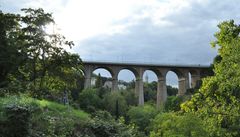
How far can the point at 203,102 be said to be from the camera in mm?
13195

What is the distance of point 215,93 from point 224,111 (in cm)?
61

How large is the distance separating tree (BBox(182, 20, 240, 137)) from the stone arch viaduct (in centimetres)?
5106

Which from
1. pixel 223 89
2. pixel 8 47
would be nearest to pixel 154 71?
pixel 8 47

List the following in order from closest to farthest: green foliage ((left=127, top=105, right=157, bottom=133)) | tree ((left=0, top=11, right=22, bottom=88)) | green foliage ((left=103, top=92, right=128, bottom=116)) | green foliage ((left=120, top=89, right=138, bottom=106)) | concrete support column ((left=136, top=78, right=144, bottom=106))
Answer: tree ((left=0, top=11, right=22, bottom=88)), green foliage ((left=127, top=105, right=157, bottom=133)), green foliage ((left=103, top=92, right=128, bottom=116)), concrete support column ((left=136, top=78, right=144, bottom=106)), green foliage ((left=120, top=89, right=138, bottom=106))

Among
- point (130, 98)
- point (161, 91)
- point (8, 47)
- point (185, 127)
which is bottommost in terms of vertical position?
point (185, 127)

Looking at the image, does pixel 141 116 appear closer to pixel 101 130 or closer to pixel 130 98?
pixel 130 98

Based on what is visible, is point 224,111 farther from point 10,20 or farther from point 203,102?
point 10,20

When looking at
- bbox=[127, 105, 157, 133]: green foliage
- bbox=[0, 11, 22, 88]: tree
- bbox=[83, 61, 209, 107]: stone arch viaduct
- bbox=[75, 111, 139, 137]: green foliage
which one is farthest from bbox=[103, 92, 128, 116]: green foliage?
bbox=[75, 111, 139, 137]: green foliage

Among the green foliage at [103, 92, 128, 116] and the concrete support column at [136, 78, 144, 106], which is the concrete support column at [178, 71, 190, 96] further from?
the green foliage at [103, 92, 128, 116]

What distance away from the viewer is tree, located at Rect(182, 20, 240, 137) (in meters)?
12.4

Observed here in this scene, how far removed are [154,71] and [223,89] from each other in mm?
59174

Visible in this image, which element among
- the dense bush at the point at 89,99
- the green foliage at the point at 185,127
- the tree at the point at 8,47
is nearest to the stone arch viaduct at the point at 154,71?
the dense bush at the point at 89,99

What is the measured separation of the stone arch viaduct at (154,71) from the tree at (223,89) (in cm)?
5106

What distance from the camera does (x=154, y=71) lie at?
235 feet
